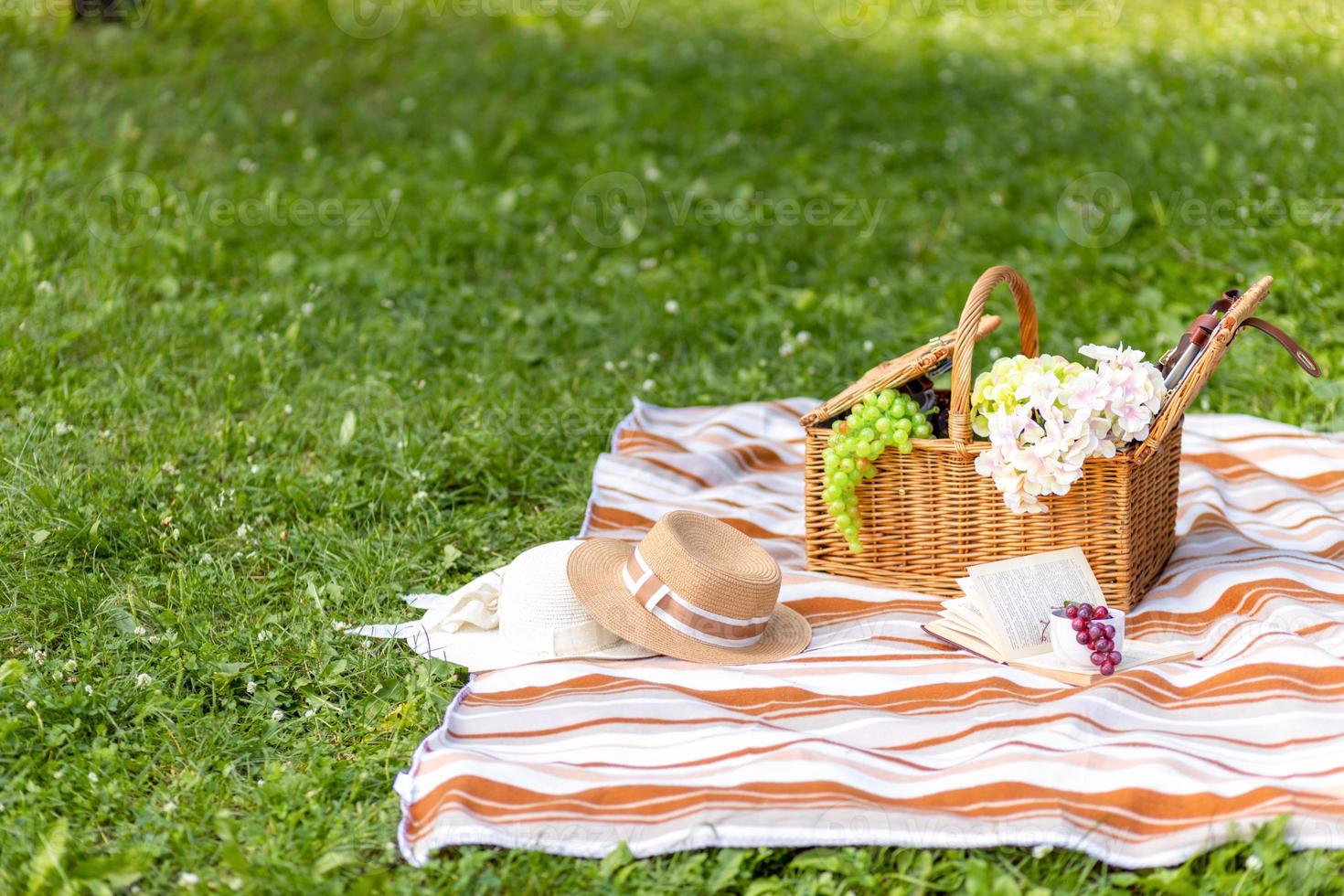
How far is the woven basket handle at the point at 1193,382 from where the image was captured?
322 centimetres

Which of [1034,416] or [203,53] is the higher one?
[203,53]

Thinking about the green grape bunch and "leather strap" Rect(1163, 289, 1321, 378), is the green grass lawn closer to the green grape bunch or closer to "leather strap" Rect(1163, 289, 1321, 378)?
the green grape bunch

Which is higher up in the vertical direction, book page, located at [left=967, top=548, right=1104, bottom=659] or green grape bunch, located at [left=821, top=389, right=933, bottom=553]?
green grape bunch, located at [left=821, top=389, right=933, bottom=553]

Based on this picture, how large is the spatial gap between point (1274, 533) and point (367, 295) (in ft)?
12.2

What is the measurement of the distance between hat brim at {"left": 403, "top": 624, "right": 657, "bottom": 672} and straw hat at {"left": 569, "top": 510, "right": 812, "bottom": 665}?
0.31 ft

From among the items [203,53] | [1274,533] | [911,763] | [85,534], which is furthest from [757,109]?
[911,763]

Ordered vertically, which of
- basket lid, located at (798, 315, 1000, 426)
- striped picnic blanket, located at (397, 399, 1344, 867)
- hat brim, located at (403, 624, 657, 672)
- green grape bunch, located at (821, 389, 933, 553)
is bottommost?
hat brim, located at (403, 624, 657, 672)

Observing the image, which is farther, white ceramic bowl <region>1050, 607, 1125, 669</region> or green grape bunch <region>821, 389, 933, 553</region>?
green grape bunch <region>821, 389, 933, 553</region>

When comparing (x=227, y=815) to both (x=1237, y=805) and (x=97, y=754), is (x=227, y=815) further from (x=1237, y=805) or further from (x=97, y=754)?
(x=1237, y=805)

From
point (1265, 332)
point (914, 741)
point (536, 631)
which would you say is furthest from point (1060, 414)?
point (536, 631)

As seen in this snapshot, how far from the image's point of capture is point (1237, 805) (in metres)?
2.51

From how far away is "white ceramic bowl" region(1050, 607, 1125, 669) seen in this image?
3027mm

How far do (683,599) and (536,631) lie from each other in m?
0.38

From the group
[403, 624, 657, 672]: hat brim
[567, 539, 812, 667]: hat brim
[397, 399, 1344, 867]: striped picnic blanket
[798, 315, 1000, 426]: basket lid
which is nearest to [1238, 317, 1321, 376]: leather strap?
[397, 399, 1344, 867]: striped picnic blanket
